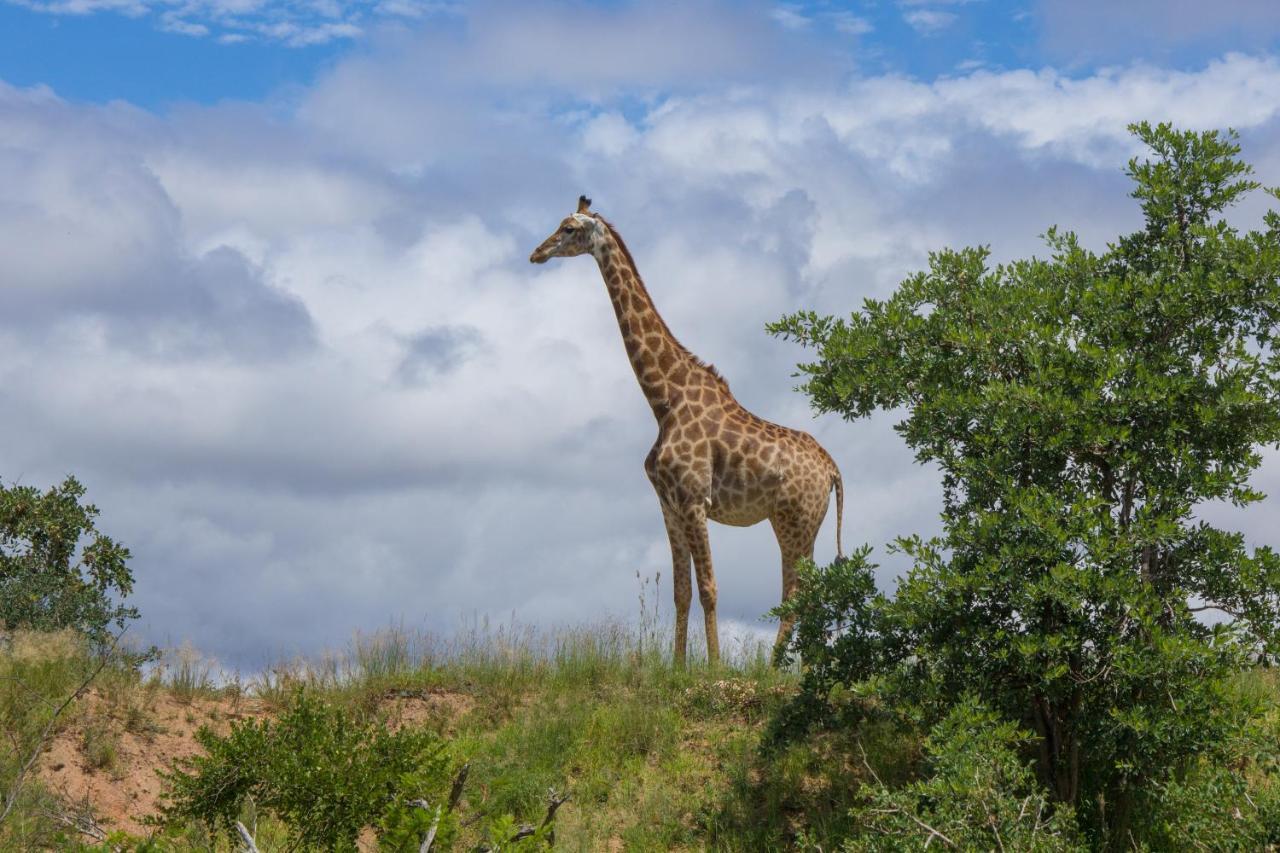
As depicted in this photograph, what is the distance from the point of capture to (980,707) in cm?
1090

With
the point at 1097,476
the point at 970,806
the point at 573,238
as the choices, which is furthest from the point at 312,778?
the point at 573,238

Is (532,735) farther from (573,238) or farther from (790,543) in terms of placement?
(573,238)

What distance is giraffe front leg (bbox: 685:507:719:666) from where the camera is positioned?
1653 centimetres

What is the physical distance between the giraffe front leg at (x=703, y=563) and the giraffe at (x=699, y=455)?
0.5 inches

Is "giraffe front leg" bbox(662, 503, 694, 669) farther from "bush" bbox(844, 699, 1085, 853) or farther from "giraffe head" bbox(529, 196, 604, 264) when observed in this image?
"bush" bbox(844, 699, 1085, 853)

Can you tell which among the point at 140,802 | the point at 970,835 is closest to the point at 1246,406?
the point at 970,835

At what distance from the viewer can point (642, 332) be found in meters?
18.2

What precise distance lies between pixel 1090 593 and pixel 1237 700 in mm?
1502

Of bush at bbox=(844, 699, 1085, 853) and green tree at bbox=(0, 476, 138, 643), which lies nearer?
bush at bbox=(844, 699, 1085, 853)

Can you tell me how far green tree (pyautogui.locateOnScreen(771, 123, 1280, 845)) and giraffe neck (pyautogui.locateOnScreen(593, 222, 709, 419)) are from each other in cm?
527

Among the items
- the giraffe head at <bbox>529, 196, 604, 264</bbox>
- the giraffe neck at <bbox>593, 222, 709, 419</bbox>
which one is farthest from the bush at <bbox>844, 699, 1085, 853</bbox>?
the giraffe head at <bbox>529, 196, 604, 264</bbox>

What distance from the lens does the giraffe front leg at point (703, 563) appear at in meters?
16.5

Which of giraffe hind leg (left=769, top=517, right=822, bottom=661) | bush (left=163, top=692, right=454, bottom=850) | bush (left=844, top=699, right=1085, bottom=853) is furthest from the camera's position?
giraffe hind leg (left=769, top=517, right=822, bottom=661)

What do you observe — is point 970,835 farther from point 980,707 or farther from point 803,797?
point 803,797
